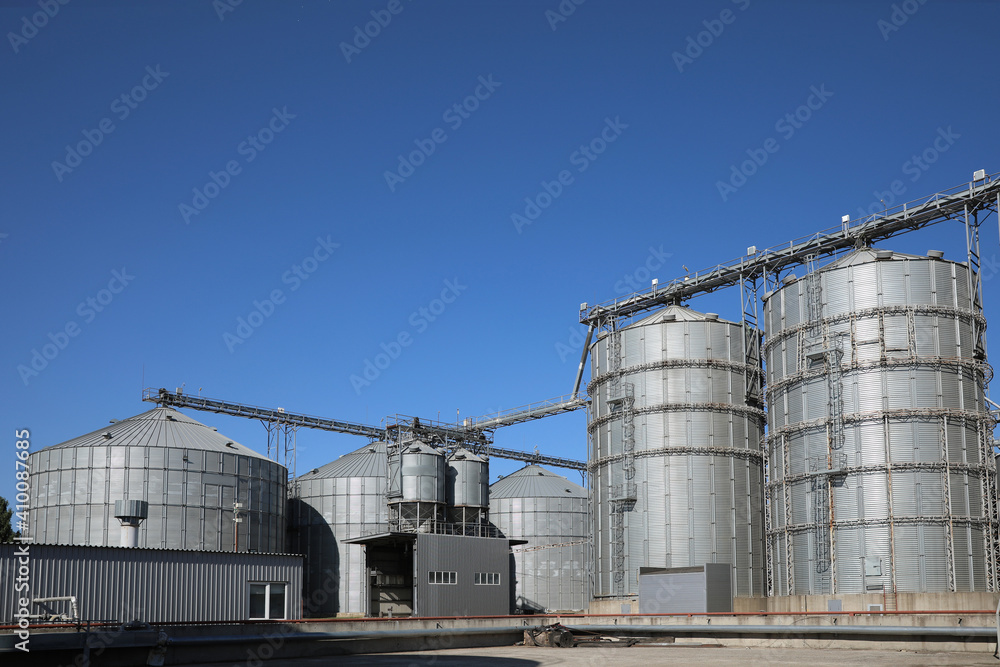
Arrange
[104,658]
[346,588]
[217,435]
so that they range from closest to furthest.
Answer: [104,658], [217,435], [346,588]

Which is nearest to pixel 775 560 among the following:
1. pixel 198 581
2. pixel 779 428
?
pixel 779 428

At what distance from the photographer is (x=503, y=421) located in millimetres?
79625

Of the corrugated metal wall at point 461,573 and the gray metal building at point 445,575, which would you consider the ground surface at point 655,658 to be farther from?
the gray metal building at point 445,575

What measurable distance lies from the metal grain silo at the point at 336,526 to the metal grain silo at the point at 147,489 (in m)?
11.0

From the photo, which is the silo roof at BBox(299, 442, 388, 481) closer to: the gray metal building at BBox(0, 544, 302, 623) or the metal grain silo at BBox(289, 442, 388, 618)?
the metal grain silo at BBox(289, 442, 388, 618)

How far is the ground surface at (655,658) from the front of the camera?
2689 cm

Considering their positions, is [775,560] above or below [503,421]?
below

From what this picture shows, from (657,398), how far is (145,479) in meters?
29.2

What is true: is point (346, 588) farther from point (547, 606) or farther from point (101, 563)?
point (101, 563)

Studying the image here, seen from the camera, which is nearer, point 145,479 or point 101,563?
point 101,563

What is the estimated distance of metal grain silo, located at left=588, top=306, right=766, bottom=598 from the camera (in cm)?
5378

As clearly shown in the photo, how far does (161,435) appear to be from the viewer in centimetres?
5788

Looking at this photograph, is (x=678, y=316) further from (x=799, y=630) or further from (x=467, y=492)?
(x=799, y=630)

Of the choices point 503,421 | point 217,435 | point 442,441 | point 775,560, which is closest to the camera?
point 775,560
